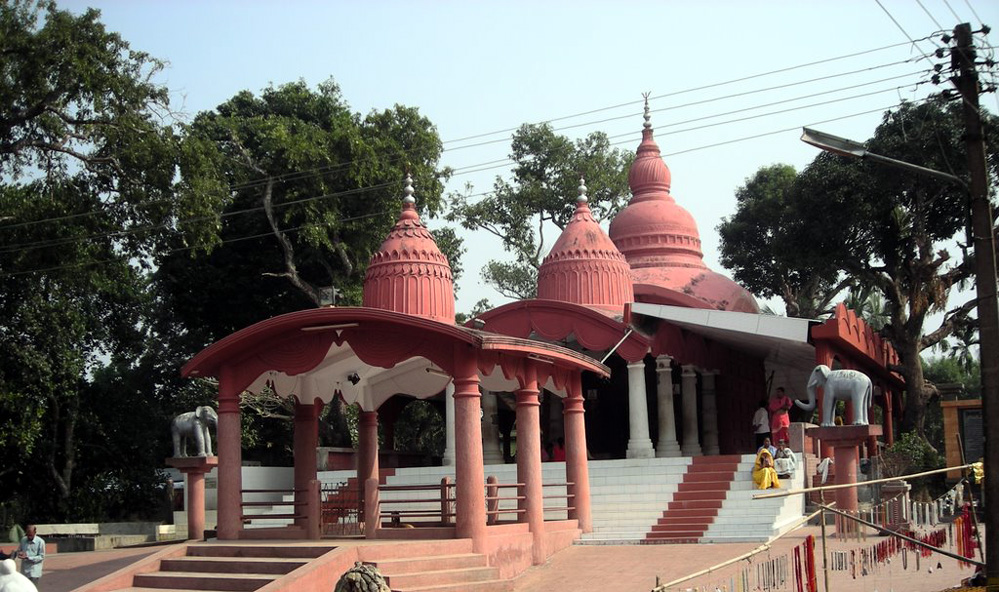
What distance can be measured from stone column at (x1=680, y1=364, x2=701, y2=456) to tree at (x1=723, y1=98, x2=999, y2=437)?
22.7 feet

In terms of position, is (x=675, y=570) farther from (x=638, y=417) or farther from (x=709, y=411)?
(x=709, y=411)

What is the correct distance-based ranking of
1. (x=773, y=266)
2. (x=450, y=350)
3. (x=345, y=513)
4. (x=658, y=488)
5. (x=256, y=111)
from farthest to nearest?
1. (x=773, y=266)
2. (x=256, y=111)
3. (x=658, y=488)
4. (x=345, y=513)
5. (x=450, y=350)

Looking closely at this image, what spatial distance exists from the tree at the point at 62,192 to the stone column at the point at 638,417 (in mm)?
9583

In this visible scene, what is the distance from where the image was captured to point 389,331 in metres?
14.2

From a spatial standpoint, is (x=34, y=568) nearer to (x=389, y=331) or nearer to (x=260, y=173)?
(x=389, y=331)

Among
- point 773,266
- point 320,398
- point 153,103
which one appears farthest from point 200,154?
point 773,266

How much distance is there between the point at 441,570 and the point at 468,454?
59.6 inches

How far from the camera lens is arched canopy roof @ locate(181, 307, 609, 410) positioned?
13.9 m

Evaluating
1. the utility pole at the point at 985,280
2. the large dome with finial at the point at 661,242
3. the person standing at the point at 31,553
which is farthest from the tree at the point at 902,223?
the person standing at the point at 31,553

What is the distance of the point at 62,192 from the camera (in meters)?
21.2

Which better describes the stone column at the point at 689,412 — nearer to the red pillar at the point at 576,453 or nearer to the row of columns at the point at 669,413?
the row of columns at the point at 669,413

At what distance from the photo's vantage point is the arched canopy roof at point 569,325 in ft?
74.7

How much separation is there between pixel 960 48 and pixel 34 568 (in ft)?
40.3

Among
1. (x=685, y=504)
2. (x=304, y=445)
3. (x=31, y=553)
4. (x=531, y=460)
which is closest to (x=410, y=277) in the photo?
(x=304, y=445)
